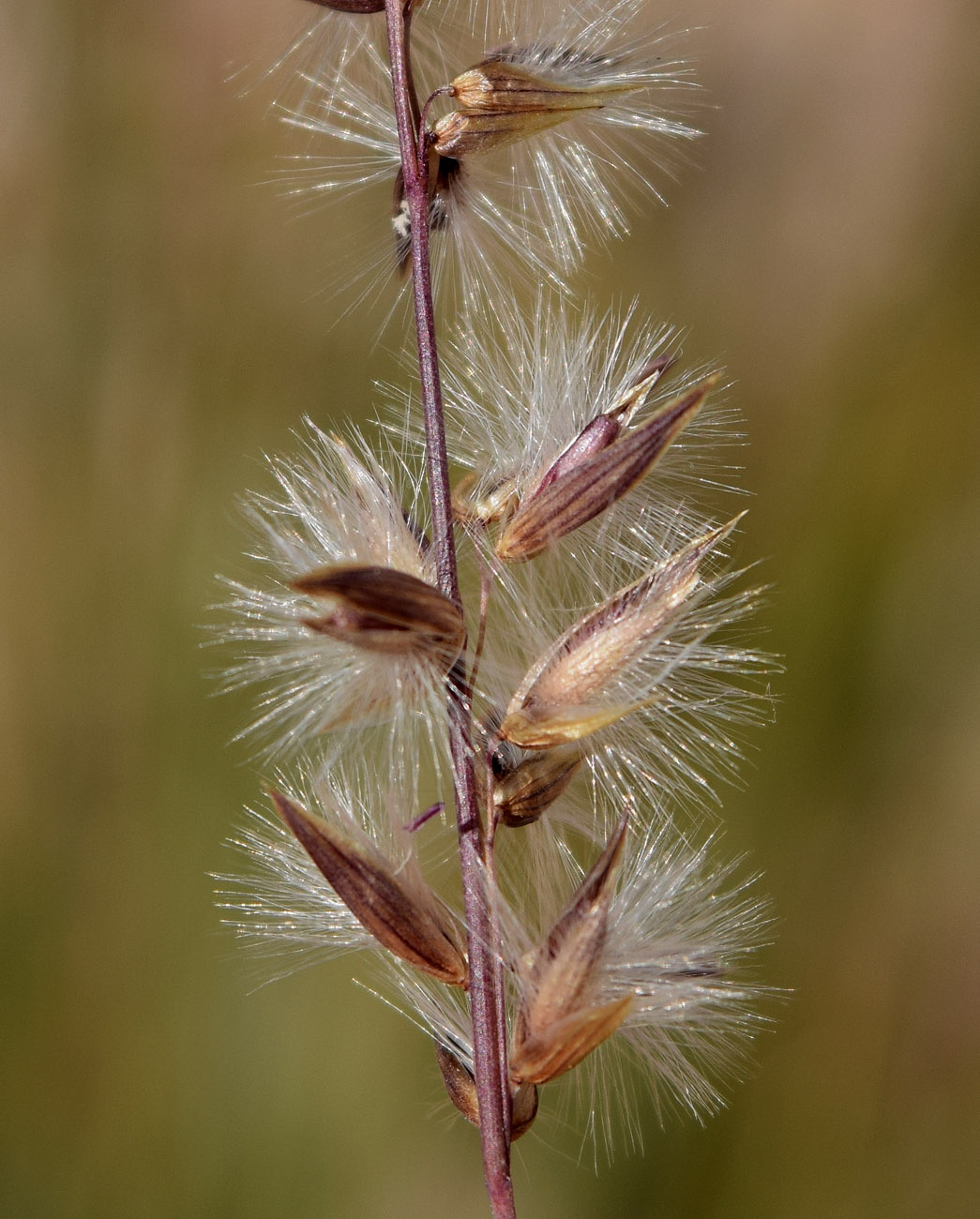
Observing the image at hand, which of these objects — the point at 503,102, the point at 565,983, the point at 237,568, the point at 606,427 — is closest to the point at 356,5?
the point at 503,102

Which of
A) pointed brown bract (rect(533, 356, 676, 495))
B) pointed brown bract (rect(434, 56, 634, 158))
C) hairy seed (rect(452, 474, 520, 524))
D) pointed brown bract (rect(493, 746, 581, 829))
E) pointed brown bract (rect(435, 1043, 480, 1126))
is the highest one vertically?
pointed brown bract (rect(434, 56, 634, 158))

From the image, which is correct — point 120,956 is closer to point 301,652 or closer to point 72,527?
point 72,527

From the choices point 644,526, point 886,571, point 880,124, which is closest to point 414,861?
point 644,526

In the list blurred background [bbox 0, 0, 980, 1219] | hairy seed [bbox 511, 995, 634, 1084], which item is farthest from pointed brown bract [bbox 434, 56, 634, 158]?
blurred background [bbox 0, 0, 980, 1219]

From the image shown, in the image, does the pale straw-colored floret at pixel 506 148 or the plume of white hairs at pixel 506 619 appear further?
the pale straw-colored floret at pixel 506 148

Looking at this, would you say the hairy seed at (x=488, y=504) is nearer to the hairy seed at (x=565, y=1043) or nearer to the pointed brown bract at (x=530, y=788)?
the pointed brown bract at (x=530, y=788)

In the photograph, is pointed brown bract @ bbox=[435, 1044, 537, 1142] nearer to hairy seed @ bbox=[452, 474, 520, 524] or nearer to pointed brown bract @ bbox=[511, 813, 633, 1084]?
pointed brown bract @ bbox=[511, 813, 633, 1084]

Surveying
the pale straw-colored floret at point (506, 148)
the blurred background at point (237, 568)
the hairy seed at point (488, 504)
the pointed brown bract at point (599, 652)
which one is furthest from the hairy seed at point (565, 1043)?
the blurred background at point (237, 568)
